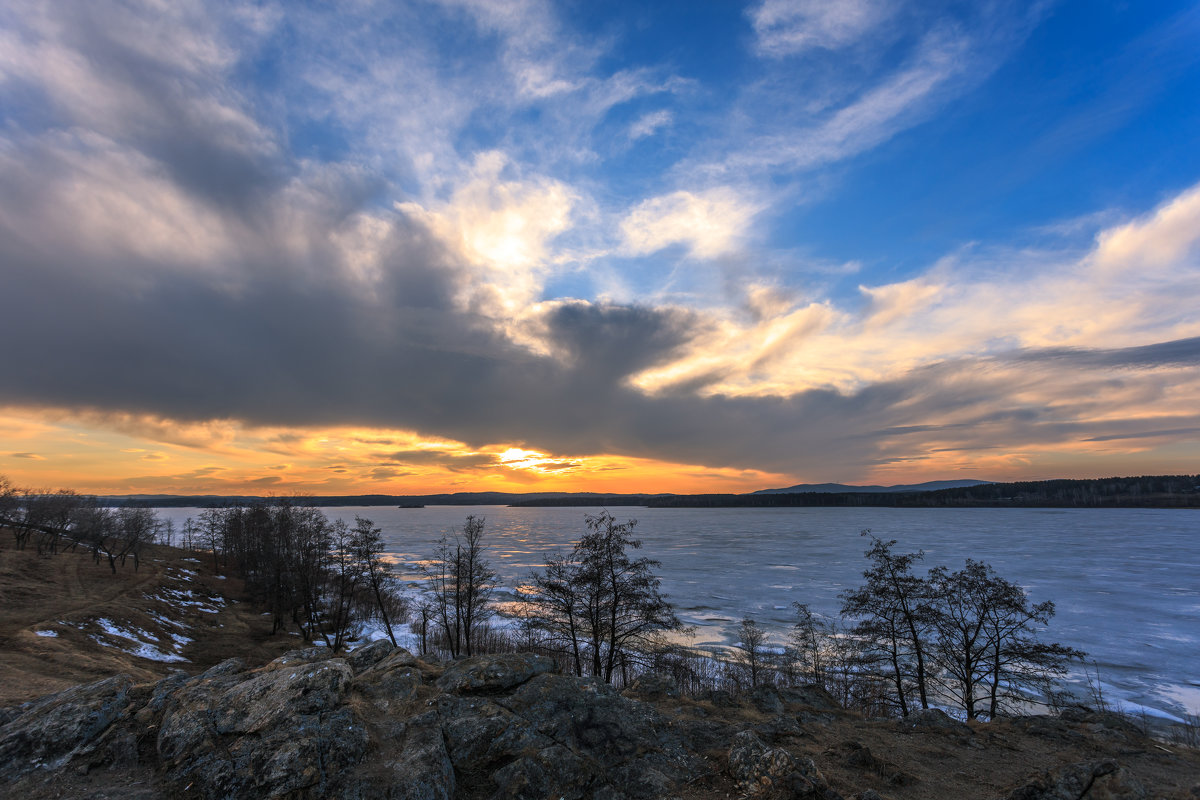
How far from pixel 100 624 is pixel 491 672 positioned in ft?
109

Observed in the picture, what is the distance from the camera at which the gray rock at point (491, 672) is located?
1180cm

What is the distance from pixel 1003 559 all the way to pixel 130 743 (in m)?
87.7

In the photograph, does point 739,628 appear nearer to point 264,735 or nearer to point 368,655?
point 368,655

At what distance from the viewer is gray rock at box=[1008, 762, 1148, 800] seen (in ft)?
26.8

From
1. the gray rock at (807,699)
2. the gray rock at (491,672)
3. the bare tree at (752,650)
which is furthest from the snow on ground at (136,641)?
the gray rock at (807,699)

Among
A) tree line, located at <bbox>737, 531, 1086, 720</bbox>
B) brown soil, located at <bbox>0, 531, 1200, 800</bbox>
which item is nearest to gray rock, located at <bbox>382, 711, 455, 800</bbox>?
brown soil, located at <bbox>0, 531, 1200, 800</bbox>

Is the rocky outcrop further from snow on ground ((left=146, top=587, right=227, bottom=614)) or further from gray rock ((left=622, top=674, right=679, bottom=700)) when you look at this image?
snow on ground ((left=146, top=587, right=227, bottom=614))

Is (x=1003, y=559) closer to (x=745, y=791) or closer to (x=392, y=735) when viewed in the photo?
(x=745, y=791)

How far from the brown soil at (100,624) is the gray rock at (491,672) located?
34.9ft

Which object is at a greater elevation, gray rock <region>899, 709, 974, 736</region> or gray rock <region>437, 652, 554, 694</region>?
gray rock <region>437, 652, 554, 694</region>

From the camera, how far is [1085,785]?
846cm

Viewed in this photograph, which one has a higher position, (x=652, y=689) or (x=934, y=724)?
(x=652, y=689)

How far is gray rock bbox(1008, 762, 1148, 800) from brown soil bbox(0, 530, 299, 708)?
22.0 m

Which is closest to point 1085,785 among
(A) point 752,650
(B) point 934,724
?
(B) point 934,724
